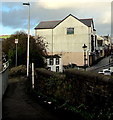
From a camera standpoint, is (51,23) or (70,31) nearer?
(70,31)

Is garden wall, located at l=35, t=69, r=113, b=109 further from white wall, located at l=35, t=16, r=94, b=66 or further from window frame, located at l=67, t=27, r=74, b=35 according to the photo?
Result: window frame, located at l=67, t=27, r=74, b=35

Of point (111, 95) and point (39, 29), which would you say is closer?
point (111, 95)

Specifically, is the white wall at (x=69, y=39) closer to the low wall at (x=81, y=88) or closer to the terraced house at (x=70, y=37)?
the terraced house at (x=70, y=37)

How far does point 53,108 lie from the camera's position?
24.7 feet

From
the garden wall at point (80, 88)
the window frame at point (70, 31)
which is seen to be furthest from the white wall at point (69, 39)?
the garden wall at point (80, 88)

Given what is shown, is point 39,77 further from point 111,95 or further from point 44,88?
point 111,95

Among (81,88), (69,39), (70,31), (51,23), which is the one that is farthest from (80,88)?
(51,23)

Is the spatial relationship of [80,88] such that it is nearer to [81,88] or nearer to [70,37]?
[81,88]

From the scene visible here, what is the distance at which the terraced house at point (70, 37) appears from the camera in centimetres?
5138

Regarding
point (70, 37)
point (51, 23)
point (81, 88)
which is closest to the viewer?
point (81, 88)

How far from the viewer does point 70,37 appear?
52656mm

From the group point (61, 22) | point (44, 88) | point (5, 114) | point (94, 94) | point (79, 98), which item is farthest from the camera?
point (61, 22)

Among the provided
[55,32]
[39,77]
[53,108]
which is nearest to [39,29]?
[55,32]

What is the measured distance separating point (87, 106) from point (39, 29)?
50068 millimetres
